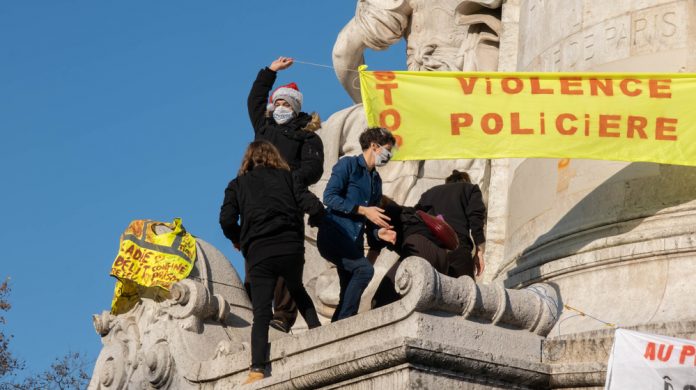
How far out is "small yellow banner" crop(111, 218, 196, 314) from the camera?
13.9 meters

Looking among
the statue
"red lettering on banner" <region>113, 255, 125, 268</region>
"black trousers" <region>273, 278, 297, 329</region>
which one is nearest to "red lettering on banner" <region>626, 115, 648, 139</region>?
"black trousers" <region>273, 278, 297, 329</region>

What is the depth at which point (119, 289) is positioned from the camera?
14266 millimetres

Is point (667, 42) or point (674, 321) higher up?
point (667, 42)

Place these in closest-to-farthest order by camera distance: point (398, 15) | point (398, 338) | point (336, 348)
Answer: point (398, 338) → point (336, 348) → point (398, 15)

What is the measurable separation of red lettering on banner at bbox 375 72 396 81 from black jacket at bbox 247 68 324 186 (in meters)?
0.64

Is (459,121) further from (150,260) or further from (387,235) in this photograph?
(150,260)

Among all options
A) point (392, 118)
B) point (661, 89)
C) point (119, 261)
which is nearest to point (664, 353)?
point (661, 89)

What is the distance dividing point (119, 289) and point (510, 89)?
401 cm

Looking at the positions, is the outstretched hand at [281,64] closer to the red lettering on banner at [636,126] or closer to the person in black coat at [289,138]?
the person in black coat at [289,138]

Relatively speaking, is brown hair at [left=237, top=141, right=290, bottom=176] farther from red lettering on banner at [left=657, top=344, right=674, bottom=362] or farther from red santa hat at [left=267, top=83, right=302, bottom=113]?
red lettering on banner at [left=657, top=344, right=674, bottom=362]

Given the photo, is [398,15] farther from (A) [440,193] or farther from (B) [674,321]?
(B) [674,321]

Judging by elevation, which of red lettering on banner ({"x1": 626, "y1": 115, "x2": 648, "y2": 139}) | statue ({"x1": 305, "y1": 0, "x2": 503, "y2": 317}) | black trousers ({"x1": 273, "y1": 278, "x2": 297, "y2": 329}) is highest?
statue ({"x1": 305, "y1": 0, "x2": 503, "y2": 317})

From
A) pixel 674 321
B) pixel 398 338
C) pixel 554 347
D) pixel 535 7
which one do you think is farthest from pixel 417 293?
pixel 535 7

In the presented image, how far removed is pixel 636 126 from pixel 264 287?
326 cm
